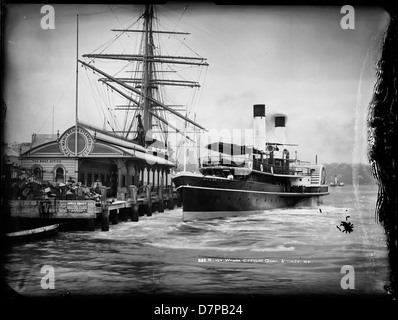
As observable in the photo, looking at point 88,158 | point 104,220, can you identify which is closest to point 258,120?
point 88,158

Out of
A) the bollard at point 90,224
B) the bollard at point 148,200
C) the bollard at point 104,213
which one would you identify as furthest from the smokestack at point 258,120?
the bollard at point 90,224

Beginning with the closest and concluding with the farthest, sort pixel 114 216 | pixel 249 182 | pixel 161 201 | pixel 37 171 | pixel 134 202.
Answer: pixel 37 171 < pixel 134 202 < pixel 114 216 < pixel 249 182 < pixel 161 201

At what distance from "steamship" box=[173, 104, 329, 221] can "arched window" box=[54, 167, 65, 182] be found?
185 centimetres

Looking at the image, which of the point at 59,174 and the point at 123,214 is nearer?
the point at 59,174

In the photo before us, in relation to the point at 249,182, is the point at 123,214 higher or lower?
lower

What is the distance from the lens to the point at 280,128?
505cm

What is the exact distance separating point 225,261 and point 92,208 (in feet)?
7.32

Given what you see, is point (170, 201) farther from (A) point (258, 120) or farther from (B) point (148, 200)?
(A) point (258, 120)

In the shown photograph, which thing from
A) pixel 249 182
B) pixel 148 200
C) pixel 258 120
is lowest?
pixel 148 200

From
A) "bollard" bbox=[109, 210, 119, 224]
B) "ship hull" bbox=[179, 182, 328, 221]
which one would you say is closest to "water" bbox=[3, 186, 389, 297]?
"bollard" bbox=[109, 210, 119, 224]

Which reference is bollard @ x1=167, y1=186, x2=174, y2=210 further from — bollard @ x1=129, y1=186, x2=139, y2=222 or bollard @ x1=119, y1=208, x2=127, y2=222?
bollard @ x1=119, y1=208, x2=127, y2=222

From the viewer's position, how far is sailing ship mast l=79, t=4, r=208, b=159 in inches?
190

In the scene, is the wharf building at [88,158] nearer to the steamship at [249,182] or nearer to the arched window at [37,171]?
the arched window at [37,171]
